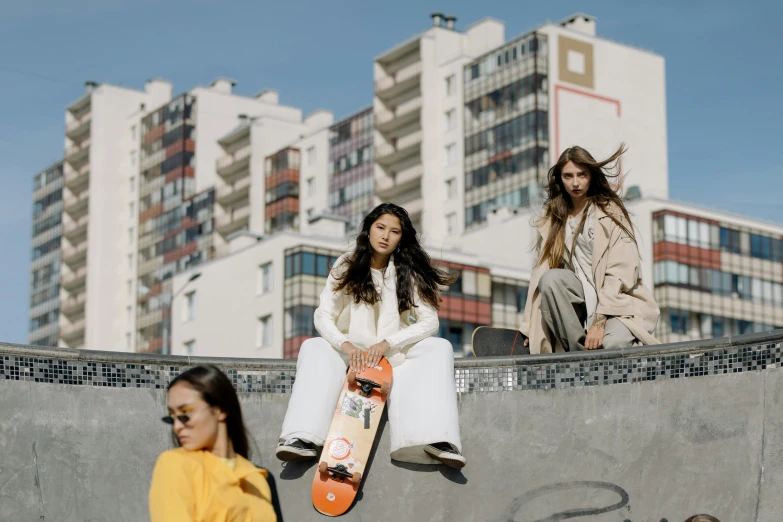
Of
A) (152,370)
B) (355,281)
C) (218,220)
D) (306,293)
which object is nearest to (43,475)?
A: (152,370)

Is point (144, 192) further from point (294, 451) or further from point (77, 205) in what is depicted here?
point (294, 451)

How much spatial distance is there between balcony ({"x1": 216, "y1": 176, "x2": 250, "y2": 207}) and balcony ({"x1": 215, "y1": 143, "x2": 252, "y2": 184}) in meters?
0.56

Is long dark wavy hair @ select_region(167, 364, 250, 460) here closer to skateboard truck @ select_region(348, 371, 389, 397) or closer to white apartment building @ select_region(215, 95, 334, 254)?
skateboard truck @ select_region(348, 371, 389, 397)

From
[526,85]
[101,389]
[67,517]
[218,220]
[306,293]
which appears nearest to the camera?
[67,517]

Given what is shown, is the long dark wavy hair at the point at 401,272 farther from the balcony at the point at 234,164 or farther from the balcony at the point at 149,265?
the balcony at the point at 149,265

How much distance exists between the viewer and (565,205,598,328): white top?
9.61m

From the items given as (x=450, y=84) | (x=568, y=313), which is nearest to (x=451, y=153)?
(x=450, y=84)

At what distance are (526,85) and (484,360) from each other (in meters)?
64.2

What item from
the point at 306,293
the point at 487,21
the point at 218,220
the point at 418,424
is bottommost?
the point at 418,424

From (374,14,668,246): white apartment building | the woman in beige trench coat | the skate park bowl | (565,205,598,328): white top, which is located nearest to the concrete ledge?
the skate park bowl

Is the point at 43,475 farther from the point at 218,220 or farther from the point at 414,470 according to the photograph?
the point at 218,220

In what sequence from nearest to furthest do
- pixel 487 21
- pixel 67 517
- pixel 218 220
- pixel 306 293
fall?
1. pixel 67 517
2. pixel 306 293
3. pixel 487 21
4. pixel 218 220

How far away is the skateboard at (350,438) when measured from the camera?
8242 millimetres

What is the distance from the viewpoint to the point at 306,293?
60.6 metres
